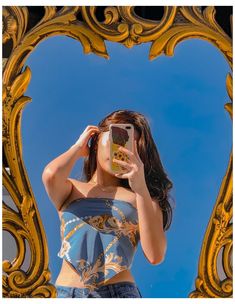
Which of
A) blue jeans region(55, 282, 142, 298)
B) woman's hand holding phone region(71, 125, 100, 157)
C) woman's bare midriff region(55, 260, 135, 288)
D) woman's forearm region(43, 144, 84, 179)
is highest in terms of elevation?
woman's hand holding phone region(71, 125, 100, 157)

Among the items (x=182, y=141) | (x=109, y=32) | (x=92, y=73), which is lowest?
(x=182, y=141)

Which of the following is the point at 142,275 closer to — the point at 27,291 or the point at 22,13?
the point at 27,291

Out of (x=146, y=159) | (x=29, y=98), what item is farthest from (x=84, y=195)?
(x=29, y=98)

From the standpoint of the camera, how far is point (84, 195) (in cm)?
128

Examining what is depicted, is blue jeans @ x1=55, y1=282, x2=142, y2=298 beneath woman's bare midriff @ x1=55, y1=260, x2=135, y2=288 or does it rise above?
beneath

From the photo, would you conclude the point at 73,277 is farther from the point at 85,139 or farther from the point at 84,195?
the point at 85,139

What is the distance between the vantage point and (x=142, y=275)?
4.20 ft

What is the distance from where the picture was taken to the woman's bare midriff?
48.2 inches

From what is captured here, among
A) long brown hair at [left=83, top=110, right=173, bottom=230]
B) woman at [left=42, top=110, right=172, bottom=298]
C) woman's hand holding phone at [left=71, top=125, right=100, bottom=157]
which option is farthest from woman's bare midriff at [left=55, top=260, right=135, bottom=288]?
woman's hand holding phone at [left=71, top=125, right=100, bottom=157]

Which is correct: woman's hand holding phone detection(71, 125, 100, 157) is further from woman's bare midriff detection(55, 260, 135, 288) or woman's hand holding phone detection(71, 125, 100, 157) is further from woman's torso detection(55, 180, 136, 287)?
woman's bare midriff detection(55, 260, 135, 288)

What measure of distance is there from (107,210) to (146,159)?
153mm

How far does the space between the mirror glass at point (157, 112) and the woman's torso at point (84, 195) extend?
0.11 ft
